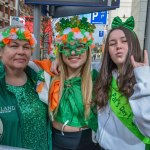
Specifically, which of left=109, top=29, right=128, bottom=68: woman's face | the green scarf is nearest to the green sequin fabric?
the green scarf

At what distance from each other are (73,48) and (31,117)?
751mm

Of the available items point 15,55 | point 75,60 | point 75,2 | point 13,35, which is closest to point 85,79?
point 75,60

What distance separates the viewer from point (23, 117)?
2506mm

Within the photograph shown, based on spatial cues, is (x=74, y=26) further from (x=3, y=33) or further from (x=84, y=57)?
(x=3, y=33)

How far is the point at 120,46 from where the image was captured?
2.12 m

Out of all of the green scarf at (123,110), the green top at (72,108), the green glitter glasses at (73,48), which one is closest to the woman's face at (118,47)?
the green scarf at (123,110)

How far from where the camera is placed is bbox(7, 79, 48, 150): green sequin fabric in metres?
2.54

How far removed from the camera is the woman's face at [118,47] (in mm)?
2119

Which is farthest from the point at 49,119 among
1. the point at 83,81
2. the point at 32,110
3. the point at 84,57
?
the point at 84,57

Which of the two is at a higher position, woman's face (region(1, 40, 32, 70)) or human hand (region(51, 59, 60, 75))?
woman's face (region(1, 40, 32, 70))

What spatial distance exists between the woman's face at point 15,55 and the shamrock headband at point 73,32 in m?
0.33

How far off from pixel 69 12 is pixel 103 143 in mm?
1989

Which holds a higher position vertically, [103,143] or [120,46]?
[120,46]

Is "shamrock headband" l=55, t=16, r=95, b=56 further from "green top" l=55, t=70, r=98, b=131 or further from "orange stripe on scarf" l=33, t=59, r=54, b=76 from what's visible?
"green top" l=55, t=70, r=98, b=131
